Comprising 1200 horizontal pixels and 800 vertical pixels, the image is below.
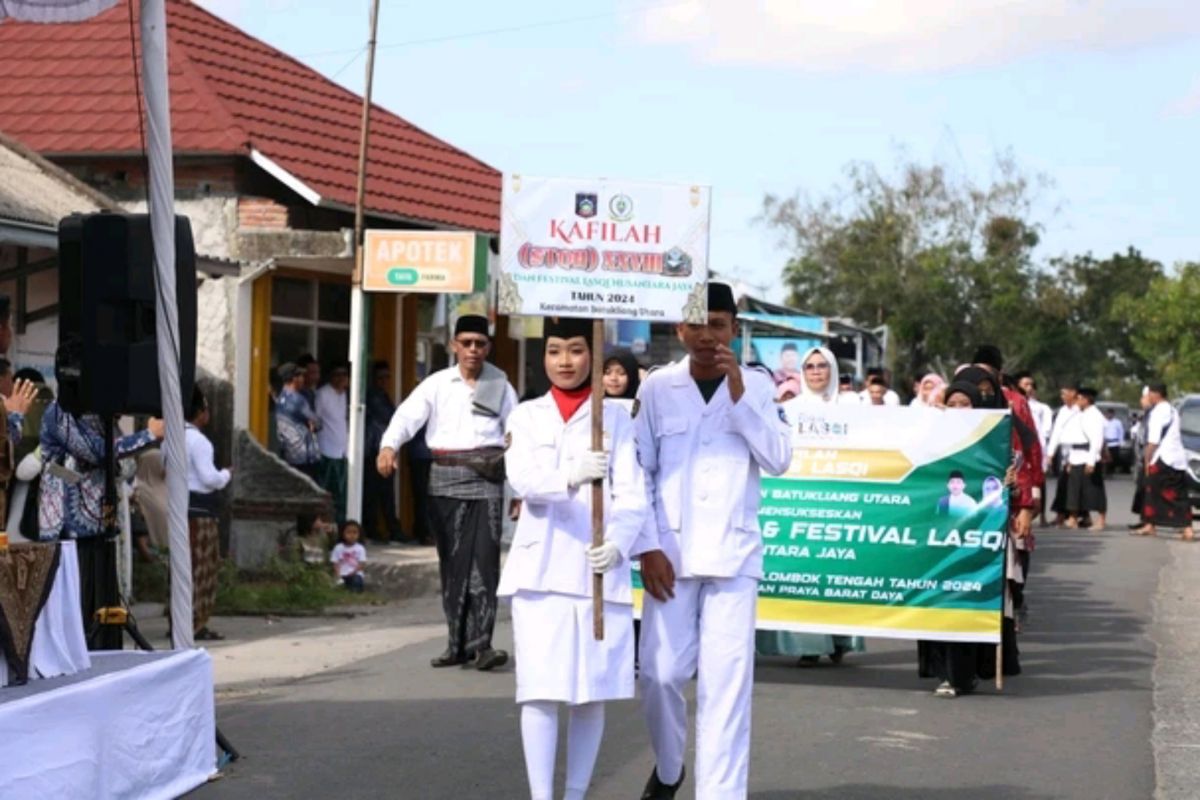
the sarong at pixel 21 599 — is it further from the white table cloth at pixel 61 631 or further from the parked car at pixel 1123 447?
the parked car at pixel 1123 447

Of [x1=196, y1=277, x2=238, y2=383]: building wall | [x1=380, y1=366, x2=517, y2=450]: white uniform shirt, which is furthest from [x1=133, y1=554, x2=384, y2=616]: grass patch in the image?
[x1=380, y1=366, x2=517, y2=450]: white uniform shirt

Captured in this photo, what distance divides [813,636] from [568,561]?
5095 mm

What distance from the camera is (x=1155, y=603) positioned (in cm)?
1720

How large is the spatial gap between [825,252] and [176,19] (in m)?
46.9

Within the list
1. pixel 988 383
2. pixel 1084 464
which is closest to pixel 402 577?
pixel 988 383

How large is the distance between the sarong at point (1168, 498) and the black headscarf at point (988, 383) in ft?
48.4

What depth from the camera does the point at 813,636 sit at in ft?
39.7

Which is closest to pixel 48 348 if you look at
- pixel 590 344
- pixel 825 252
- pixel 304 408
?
pixel 304 408

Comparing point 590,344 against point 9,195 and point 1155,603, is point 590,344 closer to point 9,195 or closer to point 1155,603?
point 9,195

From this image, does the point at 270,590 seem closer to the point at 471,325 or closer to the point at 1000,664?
the point at 471,325

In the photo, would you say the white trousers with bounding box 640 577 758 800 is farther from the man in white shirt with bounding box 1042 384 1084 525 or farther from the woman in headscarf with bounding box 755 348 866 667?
the man in white shirt with bounding box 1042 384 1084 525

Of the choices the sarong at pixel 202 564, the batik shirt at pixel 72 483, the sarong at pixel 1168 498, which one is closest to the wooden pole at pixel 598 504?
the batik shirt at pixel 72 483

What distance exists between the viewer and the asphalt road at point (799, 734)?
8.34 metres

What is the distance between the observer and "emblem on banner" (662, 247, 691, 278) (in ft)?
24.7
